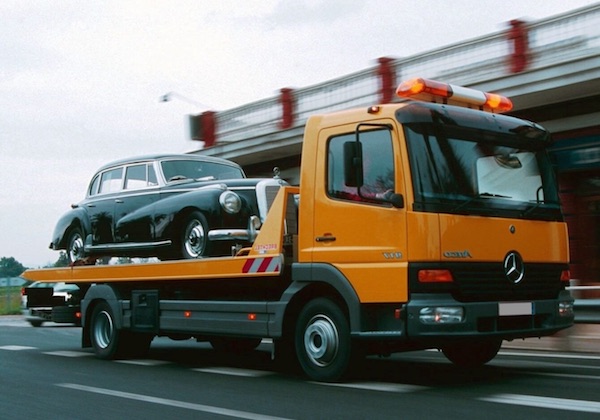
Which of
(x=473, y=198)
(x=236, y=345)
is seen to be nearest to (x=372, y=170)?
(x=473, y=198)

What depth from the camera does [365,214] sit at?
813 cm

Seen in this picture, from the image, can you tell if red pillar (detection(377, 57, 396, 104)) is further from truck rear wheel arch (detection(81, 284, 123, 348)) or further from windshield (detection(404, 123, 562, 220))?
windshield (detection(404, 123, 562, 220))

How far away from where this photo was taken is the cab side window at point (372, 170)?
8047mm

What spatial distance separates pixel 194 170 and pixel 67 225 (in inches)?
93.8

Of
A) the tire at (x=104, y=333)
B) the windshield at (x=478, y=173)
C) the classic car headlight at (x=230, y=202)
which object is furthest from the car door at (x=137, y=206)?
the windshield at (x=478, y=173)

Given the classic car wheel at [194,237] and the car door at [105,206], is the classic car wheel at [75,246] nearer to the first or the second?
the car door at [105,206]

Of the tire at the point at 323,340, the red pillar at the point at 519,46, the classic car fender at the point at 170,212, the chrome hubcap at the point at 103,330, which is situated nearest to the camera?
the tire at the point at 323,340

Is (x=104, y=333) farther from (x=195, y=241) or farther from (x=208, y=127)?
(x=208, y=127)

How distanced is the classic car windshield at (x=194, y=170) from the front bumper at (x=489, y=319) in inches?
187

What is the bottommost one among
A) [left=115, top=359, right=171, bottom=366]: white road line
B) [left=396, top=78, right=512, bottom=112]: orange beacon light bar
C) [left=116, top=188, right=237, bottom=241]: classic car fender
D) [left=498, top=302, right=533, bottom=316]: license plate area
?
[left=115, top=359, right=171, bottom=366]: white road line

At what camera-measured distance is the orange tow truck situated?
7805 millimetres

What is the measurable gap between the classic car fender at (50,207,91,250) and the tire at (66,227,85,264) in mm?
67

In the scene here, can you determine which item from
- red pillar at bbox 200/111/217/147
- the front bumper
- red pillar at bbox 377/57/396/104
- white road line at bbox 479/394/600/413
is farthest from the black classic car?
red pillar at bbox 200/111/217/147

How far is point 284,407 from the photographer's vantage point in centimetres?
717
